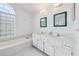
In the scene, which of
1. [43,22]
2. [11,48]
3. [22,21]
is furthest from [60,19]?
[22,21]

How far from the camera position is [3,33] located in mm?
4156

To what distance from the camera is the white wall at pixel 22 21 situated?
462 centimetres

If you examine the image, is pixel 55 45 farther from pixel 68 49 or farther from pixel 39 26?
pixel 39 26

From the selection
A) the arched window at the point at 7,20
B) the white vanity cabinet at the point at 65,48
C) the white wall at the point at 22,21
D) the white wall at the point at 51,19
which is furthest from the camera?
the white wall at the point at 22,21

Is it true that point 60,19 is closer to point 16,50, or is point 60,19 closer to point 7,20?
point 16,50

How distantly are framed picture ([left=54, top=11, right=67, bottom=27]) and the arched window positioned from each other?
2.47m

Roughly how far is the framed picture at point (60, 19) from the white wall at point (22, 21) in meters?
2.28

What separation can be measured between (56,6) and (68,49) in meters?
2.10

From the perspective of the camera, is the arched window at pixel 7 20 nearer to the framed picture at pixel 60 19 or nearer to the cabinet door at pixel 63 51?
the framed picture at pixel 60 19

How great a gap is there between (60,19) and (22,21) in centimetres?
258

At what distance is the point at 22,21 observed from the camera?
493cm

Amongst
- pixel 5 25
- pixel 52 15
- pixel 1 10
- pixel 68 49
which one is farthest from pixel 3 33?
pixel 68 49

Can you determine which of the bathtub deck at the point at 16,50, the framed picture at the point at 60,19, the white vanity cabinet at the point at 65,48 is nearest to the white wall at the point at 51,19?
the framed picture at the point at 60,19

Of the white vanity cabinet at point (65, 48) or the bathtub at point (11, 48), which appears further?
the bathtub at point (11, 48)
